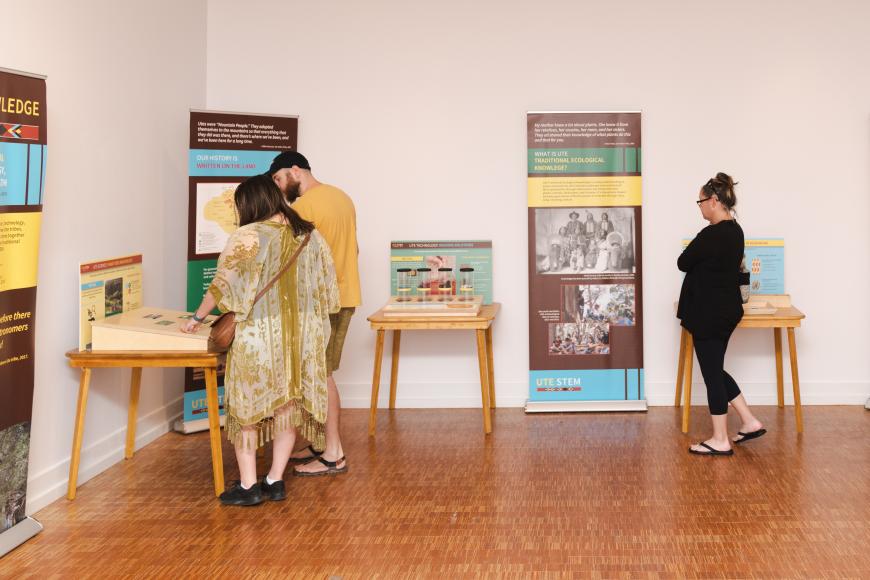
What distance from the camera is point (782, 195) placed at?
6.02 meters

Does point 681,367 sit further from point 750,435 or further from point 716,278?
point 716,278

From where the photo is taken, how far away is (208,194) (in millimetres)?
5402

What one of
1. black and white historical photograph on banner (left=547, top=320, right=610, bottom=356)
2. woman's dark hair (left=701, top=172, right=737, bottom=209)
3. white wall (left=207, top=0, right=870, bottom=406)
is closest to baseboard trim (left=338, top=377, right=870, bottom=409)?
white wall (left=207, top=0, right=870, bottom=406)

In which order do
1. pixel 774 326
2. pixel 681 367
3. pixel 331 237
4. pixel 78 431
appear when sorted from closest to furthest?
pixel 78 431 < pixel 331 237 < pixel 774 326 < pixel 681 367

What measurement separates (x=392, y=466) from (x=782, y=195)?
11.7 feet

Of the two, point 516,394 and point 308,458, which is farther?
point 516,394

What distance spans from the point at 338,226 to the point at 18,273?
1.62 metres

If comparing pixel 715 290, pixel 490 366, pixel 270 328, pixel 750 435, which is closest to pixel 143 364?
pixel 270 328

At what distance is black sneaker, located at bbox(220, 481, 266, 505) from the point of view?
391 cm

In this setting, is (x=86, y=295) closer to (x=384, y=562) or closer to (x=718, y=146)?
(x=384, y=562)

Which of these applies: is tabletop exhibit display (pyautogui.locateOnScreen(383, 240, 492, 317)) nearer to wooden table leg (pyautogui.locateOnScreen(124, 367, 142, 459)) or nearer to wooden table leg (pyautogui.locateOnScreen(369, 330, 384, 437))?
wooden table leg (pyautogui.locateOnScreen(369, 330, 384, 437))

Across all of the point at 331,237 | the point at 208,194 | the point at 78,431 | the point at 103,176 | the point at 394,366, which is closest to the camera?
the point at 78,431

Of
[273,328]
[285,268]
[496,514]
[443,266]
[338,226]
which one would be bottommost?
[496,514]

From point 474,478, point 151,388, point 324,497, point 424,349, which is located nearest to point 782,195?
point 424,349
